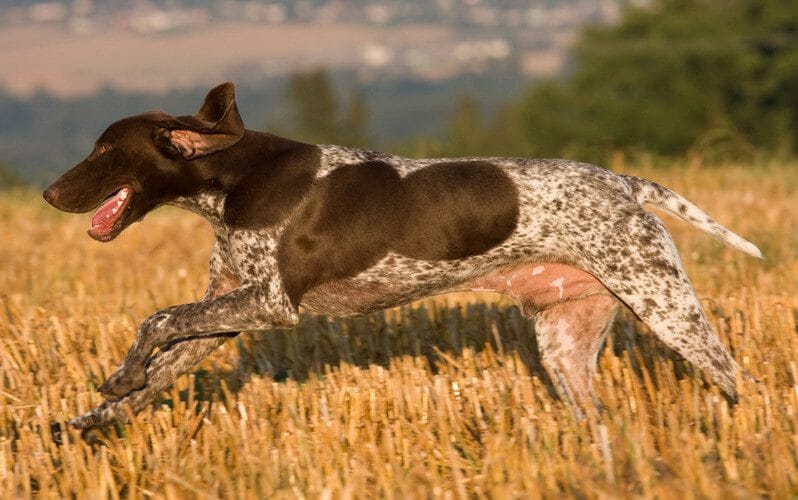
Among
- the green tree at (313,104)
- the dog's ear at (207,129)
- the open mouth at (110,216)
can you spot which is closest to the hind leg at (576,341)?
the dog's ear at (207,129)

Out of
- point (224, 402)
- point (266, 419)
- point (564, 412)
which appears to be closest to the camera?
point (564, 412)

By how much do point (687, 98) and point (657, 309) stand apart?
4571 centimetres

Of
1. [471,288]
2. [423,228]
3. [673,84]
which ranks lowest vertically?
[673,84]

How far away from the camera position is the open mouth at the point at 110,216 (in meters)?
4.64

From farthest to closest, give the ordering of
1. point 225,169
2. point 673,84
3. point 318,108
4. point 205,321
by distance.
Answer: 1. point 318,108
2. point 673,84
3. point 225,169
4. point 205,321

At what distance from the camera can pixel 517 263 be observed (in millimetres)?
4875

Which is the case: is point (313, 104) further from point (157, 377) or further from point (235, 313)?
point (235, 313)

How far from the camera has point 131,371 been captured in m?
4.70

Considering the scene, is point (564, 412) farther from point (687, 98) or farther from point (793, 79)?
point (687, 98)

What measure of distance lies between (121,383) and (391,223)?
1373 millimetres

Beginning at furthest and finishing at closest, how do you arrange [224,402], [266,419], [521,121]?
[521,121] < [224,402] < [266,419]

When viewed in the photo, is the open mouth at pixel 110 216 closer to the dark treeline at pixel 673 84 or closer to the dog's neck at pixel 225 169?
the dog's neck at pixel 225 169

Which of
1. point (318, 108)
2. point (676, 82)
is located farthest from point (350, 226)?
point (318, 108)

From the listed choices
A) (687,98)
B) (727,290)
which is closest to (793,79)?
(687,98)
